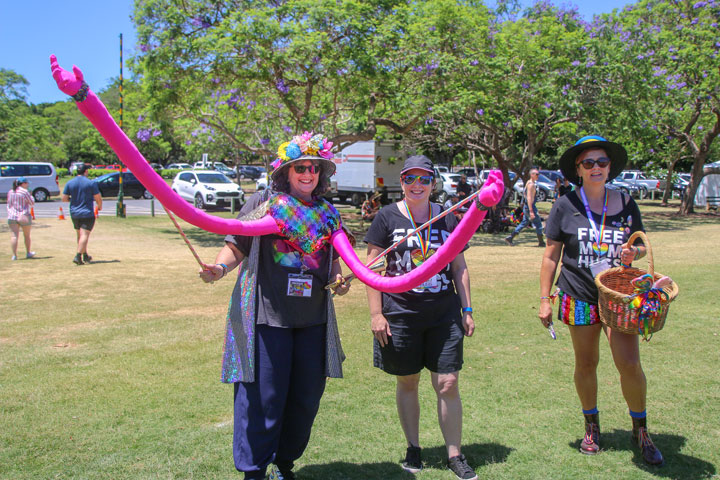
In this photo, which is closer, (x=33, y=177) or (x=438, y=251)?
(x=438, y=251)

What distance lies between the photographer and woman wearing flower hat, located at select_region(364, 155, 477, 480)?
367 centimetres

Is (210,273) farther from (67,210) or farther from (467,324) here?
(67,210)

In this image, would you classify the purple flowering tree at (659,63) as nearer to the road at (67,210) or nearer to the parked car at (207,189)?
the parked car at (207,189)

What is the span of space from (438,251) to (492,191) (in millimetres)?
421

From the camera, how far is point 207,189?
85.8 feet

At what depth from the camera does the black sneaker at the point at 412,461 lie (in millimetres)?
3727

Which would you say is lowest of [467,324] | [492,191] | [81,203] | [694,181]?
[467,324]

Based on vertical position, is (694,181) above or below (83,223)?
above

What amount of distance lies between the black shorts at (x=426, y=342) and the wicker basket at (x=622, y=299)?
0.84 meters

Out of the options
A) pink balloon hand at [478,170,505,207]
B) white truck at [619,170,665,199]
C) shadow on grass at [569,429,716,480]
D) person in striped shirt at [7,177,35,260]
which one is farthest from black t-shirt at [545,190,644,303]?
white truck at [619,170,665,199]

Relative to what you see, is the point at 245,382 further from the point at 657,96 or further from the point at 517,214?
the point at 657,96

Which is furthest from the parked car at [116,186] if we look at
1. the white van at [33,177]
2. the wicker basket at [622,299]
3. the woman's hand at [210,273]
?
the wicker basket at [622,299]

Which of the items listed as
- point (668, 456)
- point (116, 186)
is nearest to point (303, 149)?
point (668, 456)

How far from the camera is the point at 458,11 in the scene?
16391 mm
